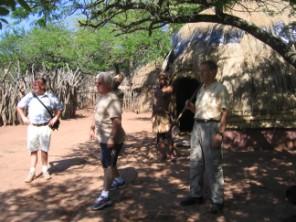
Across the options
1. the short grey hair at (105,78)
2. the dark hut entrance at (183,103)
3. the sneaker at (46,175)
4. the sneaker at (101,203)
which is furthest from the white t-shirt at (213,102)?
the dark hut entrance at (183,103)

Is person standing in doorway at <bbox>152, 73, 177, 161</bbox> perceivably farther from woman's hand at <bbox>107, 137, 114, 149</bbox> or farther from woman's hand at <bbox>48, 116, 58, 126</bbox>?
woman's hand at <bbox>107, 137, 114, 149</bbox>

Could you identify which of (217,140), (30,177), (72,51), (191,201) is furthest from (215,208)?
(72,51)

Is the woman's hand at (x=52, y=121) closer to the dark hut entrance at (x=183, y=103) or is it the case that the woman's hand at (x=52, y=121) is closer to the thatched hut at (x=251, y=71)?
the thatched hut at (x=251, y=71)

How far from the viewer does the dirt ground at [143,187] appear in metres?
6.27

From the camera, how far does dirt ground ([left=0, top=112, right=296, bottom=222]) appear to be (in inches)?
247

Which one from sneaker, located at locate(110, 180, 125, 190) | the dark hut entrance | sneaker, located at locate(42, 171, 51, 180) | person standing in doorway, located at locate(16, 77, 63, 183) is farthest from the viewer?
the dark hut entrance

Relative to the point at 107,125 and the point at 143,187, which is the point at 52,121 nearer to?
the point at 143,187

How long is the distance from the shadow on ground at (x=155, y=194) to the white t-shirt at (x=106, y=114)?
0.92 metres

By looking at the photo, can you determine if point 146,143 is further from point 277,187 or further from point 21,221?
point 21,221

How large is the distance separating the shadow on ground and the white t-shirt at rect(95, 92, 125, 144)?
3.02 feet

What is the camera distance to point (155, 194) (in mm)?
7184

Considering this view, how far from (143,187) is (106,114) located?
1633 mm

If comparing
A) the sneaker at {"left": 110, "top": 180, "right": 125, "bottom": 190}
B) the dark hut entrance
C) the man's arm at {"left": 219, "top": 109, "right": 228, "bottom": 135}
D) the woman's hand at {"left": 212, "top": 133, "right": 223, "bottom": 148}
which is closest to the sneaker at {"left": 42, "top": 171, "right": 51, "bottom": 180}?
the sneaker at {"left": 110, "top": 180, "right": 125, "bottom": 190}

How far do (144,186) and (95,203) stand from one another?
1.29 m
